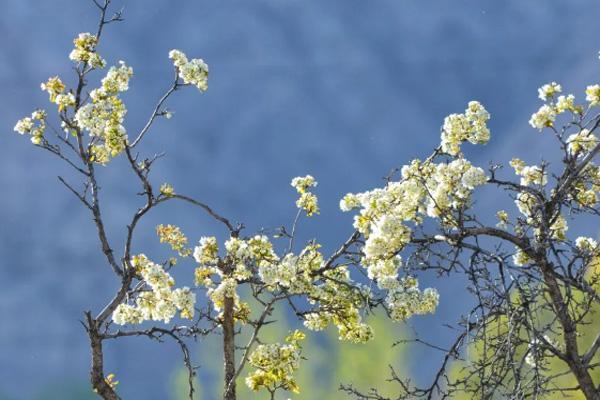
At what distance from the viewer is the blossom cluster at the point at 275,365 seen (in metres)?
8.15

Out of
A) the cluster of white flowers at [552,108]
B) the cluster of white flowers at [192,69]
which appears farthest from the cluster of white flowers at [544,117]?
the cluster of white flowers at [192,69]

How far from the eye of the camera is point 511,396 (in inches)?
205

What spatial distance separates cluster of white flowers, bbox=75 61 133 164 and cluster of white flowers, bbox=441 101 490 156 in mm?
3351

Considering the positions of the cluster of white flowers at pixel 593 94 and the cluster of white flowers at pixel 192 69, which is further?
the cluster of white flowers at pixel 192 69

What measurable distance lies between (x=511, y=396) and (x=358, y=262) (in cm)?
301

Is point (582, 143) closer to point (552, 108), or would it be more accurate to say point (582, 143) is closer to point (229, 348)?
point (552, 108)

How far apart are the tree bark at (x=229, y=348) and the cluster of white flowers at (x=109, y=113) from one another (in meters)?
2.10

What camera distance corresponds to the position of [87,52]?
28.9 feet

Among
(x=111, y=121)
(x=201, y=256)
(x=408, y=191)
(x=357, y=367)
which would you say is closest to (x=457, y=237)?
(x=408, y=191)

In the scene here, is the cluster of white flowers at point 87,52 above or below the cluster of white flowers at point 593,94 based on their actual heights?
above

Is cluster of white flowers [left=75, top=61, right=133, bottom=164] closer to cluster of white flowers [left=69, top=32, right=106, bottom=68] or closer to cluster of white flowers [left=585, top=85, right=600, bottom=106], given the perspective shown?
cluster of white flowers [left=69, top=32, right=106, bottom=68]

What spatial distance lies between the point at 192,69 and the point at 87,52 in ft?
3.94

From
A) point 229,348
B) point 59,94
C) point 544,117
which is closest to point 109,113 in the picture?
point 59,94

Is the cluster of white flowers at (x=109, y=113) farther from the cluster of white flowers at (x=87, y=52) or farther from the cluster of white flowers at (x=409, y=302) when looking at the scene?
the cluster of white flowers at (x=409, y=302)
